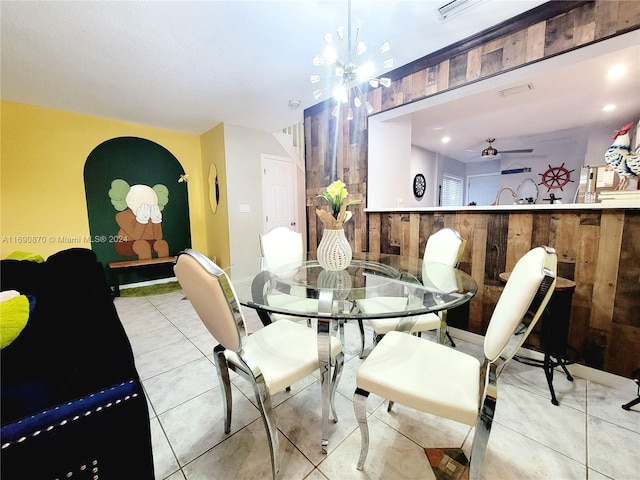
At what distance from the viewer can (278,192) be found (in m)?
4.76

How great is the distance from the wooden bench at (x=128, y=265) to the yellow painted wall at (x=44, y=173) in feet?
1.79

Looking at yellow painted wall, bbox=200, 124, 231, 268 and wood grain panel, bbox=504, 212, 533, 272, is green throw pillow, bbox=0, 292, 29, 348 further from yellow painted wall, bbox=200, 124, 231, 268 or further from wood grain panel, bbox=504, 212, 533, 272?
yellow painted wall, bbox=200, 124, 231, 268

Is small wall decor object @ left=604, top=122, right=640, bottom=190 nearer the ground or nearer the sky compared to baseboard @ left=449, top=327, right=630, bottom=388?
nearer the sky

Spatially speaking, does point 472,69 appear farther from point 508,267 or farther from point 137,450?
point 137,450

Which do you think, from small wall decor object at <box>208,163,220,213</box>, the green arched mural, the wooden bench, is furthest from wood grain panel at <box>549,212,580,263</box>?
the green arched mural

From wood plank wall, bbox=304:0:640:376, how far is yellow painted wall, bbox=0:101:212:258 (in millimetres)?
3910

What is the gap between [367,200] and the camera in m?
2.96

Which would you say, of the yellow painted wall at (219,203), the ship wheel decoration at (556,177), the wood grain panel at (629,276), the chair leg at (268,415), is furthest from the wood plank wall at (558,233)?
the ship wheel decoration at (556,177)

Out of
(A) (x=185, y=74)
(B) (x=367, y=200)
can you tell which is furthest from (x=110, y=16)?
(B) (x=367, y=200)

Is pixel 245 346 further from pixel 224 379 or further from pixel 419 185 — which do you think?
pixel 419 185

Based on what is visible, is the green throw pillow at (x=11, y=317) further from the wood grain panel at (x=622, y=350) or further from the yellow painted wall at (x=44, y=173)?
the yellow painted wall at (x=44, y=173)

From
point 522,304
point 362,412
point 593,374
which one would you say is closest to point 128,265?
point 362,412

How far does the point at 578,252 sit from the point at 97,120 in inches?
217

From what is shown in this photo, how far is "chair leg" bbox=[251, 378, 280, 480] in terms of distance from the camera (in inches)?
39.8
